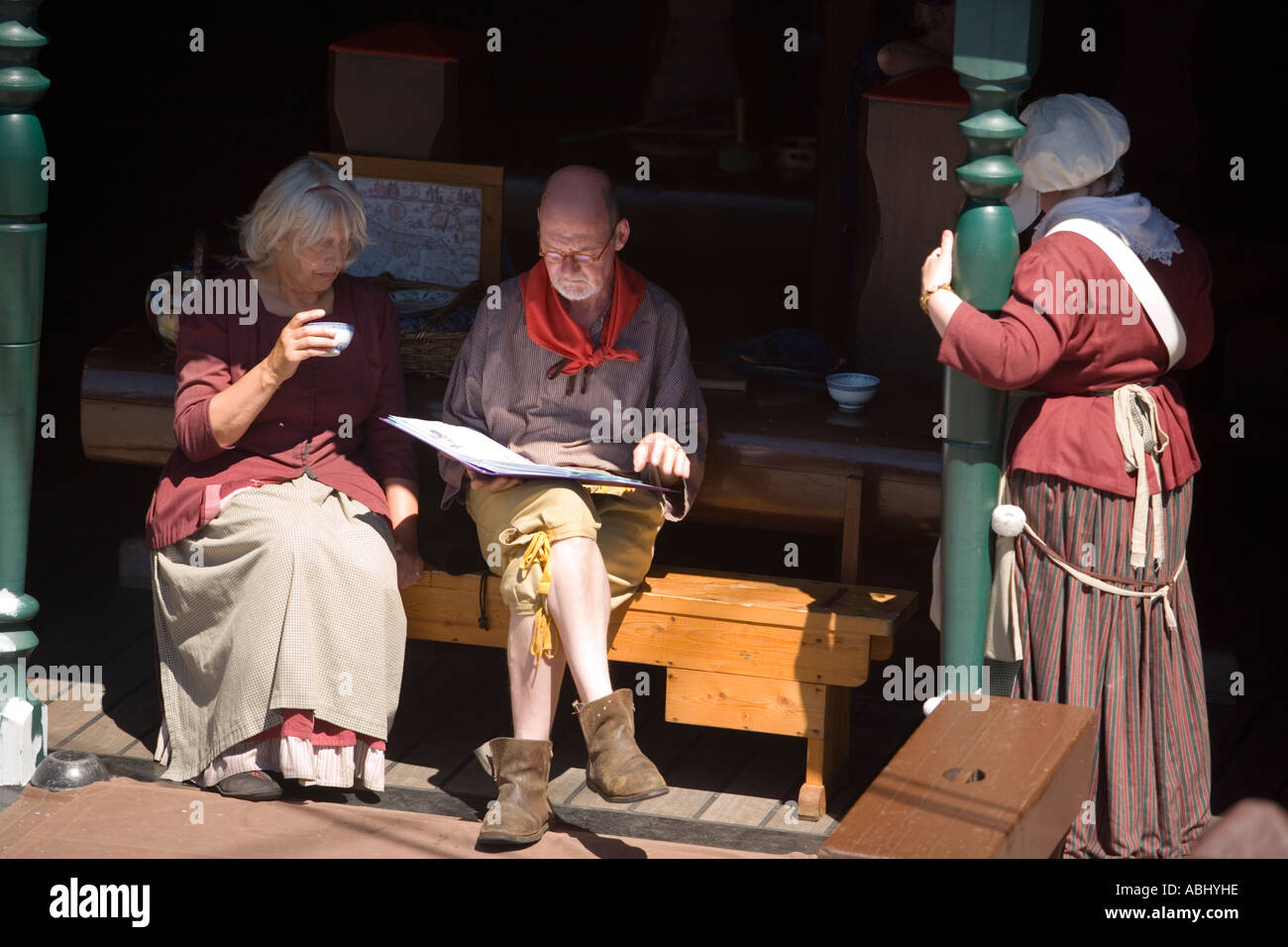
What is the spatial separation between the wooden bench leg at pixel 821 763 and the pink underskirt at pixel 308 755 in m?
1.06

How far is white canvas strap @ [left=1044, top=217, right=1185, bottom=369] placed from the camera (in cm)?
418

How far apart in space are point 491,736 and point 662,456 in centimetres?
107

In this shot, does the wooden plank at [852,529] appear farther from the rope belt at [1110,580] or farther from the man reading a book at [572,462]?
the rope belt at [1110,580]

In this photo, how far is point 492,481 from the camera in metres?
4.72

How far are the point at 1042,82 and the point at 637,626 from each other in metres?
4.33

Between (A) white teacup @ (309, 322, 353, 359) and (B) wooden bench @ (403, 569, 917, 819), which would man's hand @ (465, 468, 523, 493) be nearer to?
(B) wooden bench @ (403, 569, 917, 819)

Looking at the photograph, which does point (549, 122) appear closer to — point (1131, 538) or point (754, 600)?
point (754, 600)

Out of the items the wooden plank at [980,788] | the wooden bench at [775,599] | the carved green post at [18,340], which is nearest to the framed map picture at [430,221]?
the wooden bench at [775,599]

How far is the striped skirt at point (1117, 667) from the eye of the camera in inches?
171

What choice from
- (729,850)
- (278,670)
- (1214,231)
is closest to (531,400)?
(278,670)

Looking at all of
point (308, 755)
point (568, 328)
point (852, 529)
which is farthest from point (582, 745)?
point (568, 328)

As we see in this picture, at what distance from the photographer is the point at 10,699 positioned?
15.9ft

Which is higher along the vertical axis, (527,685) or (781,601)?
(781,601)

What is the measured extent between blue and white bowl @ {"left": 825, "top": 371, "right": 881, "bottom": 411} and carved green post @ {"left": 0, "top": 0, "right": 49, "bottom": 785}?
2.08 m
